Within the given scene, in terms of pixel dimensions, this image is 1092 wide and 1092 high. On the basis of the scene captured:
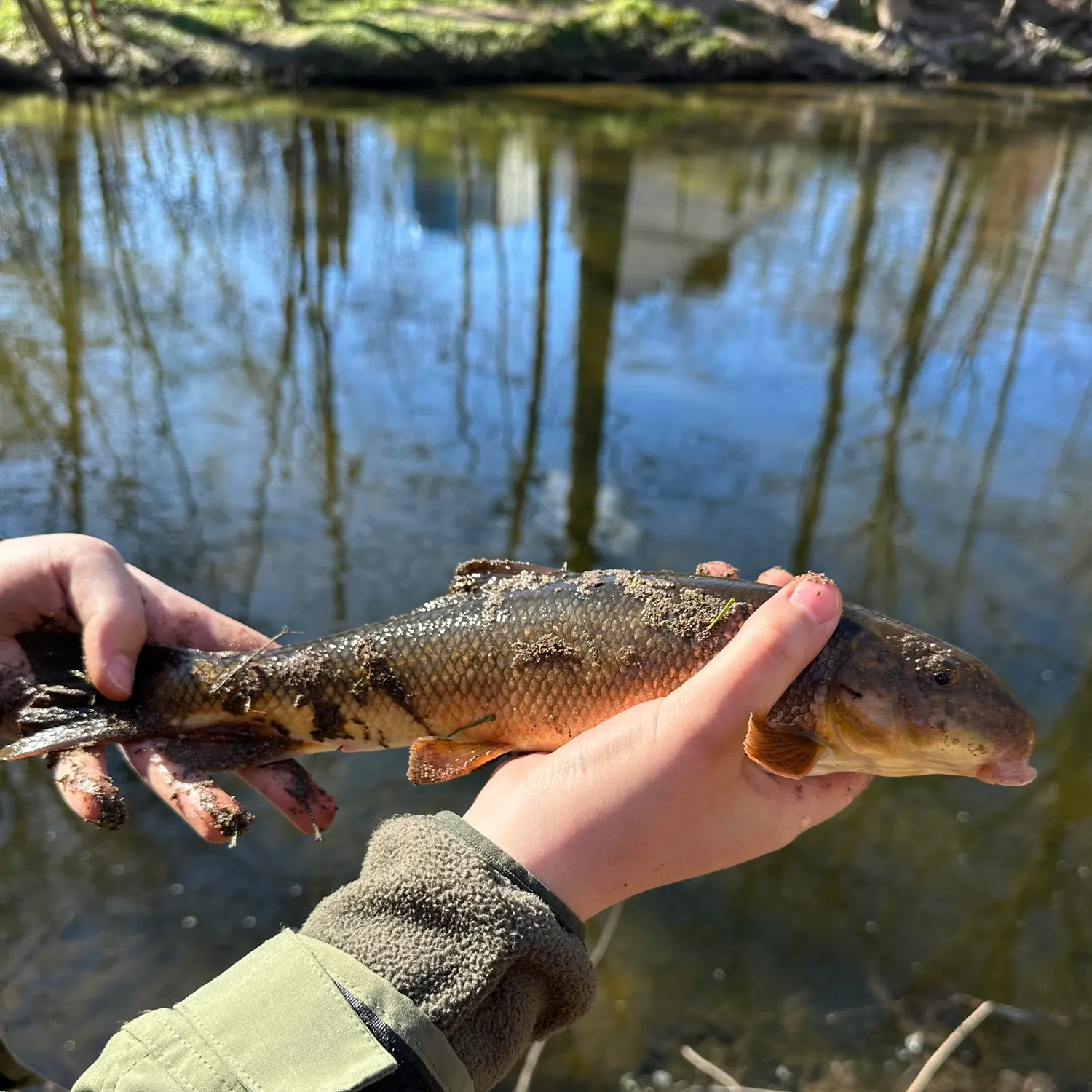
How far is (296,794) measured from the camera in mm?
2832

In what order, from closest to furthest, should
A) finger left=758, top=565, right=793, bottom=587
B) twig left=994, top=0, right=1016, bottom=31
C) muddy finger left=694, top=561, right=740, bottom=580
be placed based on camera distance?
finger left=758, top=565, right=793, bottom=587, muddy finger left=694, top=561, right=740, bottom=580, twig left=994, top=0, right=1016, bottom=31

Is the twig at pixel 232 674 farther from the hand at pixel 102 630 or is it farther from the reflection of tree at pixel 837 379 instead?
the reflection of tree at pixel 837 379

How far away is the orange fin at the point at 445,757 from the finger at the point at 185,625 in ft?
2.84

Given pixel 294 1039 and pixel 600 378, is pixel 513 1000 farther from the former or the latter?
pixel 600 378

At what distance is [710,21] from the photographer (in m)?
30.2

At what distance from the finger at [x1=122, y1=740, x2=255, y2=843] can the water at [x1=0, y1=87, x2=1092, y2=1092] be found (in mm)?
1486

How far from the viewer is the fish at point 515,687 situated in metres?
2.59

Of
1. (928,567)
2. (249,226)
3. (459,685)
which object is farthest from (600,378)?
(249,226)

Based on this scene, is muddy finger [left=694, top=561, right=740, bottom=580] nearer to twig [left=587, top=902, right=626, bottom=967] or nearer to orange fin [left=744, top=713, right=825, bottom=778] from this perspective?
orange fin [left=744, top=713, right=825, bottom=778]

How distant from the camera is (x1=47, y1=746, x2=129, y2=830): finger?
94.4 inches

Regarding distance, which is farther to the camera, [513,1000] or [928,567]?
[928,567]

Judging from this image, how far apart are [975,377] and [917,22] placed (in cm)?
3010

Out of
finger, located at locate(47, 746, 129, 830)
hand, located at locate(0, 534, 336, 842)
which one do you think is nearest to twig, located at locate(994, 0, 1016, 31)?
hand, located at locate(0, 534, 336, 842)

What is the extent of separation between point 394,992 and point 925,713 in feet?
5.79
